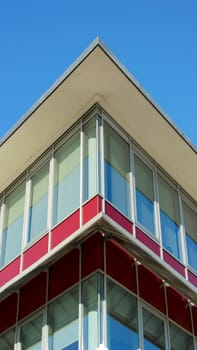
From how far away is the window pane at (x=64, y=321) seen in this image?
1396 centimetres

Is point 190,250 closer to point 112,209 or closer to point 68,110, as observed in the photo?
point 112,209

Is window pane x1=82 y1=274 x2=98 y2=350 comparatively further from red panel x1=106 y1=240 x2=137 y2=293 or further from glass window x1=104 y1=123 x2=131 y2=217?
glass window x1=104 y1=123 x2=131 y2=217

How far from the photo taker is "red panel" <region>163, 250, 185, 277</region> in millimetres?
16578

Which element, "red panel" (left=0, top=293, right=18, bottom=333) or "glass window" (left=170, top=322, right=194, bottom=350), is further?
"red panel" (left=0, top=293, right=18, bottom=333)

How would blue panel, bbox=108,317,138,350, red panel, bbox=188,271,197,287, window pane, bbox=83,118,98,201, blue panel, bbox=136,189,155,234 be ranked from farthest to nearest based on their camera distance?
red panel, bbox=188,271,197,287
blue panel, bbox=136,189,155,234
window pane, bbox=83,118,98,201
blue panel, bbox=108,317,138,350

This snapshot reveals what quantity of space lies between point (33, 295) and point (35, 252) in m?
1.10

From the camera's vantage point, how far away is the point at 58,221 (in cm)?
1596

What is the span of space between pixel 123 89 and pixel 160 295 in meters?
5.36

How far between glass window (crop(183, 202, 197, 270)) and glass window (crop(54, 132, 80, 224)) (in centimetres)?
426

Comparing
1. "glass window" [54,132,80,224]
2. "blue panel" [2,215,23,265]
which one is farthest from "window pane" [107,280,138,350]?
"blue panel" [2,215,23,265]

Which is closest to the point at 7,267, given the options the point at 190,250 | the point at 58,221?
the point at 58,221

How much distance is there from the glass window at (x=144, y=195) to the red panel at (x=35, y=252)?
2.48m

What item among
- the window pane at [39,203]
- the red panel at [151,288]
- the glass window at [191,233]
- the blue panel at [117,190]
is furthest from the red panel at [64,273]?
the glass window at [191,233]

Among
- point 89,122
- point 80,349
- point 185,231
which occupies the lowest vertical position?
point 80,349
